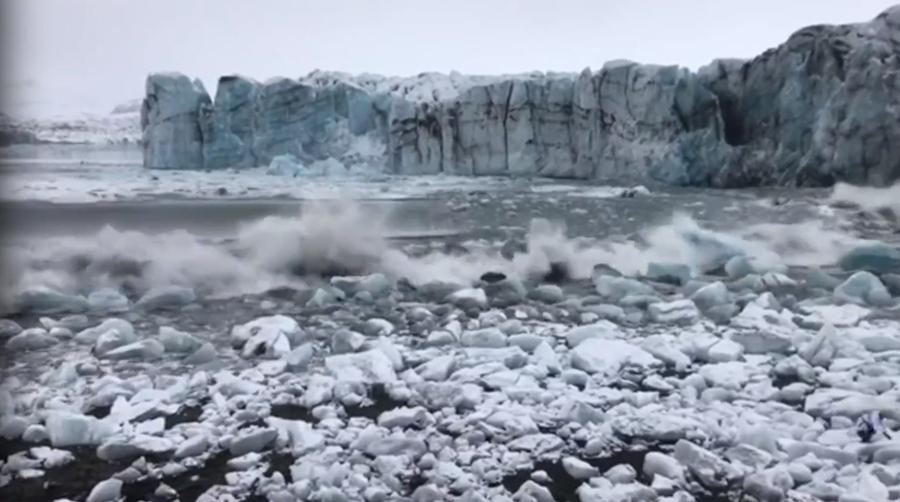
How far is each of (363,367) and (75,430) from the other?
0.47 metres

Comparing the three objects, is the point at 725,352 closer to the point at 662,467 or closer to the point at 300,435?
the point at 662,467

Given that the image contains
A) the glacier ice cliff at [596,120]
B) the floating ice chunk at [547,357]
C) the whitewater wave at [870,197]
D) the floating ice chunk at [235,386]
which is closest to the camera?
the floating ice chunk at [235,386]

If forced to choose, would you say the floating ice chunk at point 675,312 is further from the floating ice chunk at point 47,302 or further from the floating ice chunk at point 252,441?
the floating ice chunk at point 47,302

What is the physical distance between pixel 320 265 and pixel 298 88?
375 centimetres

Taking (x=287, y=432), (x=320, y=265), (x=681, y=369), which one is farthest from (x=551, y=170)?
(x=287, y=432)

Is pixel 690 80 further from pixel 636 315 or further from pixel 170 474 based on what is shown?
pixel 170 474

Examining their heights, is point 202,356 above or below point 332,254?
below

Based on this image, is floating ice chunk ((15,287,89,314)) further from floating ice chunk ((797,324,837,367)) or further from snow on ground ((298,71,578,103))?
snow on ground ((298,71,578,103))

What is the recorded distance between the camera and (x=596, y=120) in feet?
17.8

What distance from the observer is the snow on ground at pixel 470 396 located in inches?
34.1

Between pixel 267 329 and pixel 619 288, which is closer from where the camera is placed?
pixel 267 329

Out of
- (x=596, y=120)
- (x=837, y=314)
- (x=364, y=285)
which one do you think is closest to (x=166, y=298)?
(x=364, y=285)

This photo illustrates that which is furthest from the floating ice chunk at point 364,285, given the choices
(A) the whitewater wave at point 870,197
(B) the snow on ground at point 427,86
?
(B) the snow on ground at point 427,86

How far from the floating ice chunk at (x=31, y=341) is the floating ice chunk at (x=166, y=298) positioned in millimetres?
236
